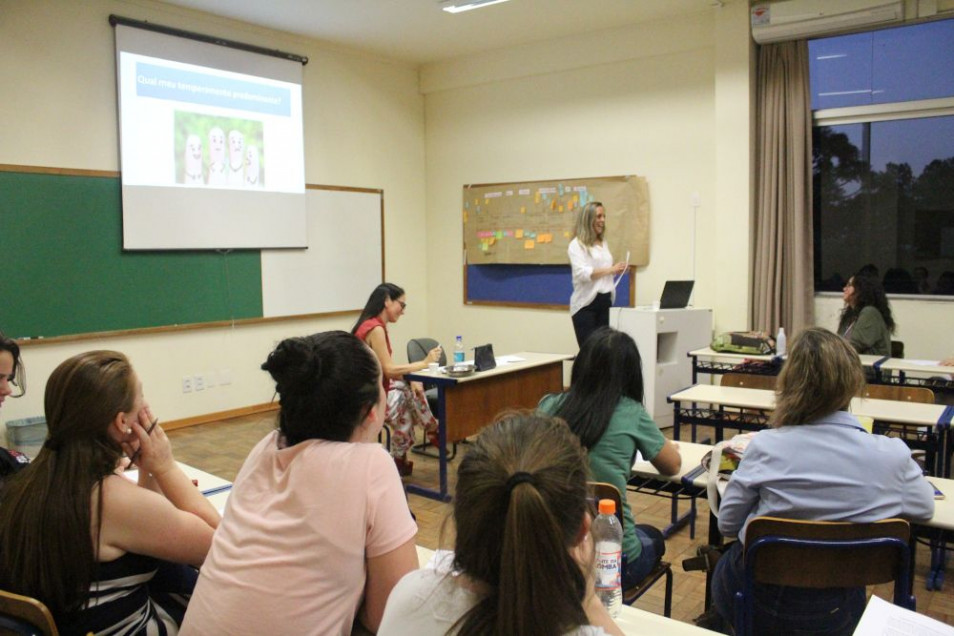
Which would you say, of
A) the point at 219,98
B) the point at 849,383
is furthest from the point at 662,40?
the point at 849,383

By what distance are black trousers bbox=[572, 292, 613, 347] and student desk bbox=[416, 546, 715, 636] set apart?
426 cm

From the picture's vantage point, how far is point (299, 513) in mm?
1340

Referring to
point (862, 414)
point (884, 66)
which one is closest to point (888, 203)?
point (884, 66)

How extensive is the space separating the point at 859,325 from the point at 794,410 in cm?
301

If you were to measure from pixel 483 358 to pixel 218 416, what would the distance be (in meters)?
2.77

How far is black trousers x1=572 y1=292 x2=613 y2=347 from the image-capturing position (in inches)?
223

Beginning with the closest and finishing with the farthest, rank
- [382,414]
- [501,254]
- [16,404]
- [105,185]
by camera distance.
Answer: [382,414], [16,404], [105,185], [501,254]

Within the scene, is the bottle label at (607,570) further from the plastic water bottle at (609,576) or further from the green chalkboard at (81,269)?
the green chalkboard at (81,269)

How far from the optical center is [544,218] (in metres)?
6.73

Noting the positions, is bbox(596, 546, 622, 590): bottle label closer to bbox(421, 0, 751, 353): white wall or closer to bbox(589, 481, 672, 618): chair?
bbox(589, 481, 672, 618): chair

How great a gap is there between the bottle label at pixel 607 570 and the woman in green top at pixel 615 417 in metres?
0.62

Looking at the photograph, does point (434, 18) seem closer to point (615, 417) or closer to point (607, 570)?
point (615, 417)

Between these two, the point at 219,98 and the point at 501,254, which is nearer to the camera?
the point at 219,98

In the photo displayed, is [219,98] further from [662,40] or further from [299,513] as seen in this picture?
[299,513]
